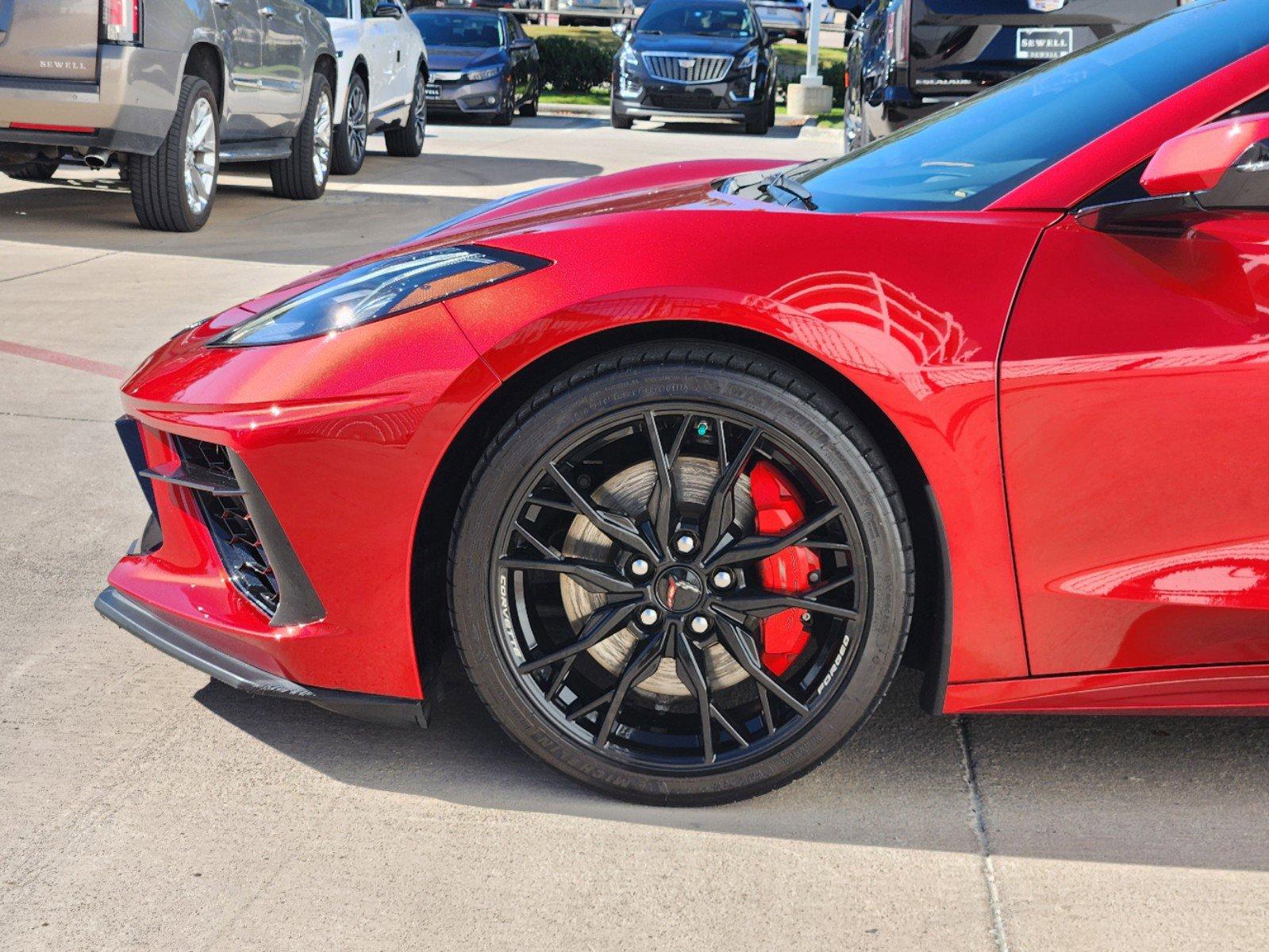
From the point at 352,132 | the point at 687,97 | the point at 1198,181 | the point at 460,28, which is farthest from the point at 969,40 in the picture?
the point at 460,28

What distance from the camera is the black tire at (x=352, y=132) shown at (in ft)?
36.1

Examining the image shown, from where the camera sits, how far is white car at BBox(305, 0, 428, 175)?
1084 centimetres

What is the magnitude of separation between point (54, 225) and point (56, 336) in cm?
289

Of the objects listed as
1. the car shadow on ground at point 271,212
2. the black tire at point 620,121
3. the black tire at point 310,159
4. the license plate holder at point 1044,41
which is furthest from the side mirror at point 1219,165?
the black tire at point 620,121

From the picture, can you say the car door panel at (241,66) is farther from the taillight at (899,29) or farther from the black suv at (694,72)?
the black suv at (694,72)

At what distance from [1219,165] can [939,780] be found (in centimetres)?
113

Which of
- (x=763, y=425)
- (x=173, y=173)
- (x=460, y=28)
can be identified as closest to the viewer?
(x=763, y=425)

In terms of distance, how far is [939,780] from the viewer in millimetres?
2512

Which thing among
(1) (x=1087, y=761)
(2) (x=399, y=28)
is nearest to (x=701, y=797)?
(1) (x=1087, y=761)

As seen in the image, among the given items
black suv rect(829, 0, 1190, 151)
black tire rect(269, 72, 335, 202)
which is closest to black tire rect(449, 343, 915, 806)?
black suv rect(829, 0, 1190, 151)

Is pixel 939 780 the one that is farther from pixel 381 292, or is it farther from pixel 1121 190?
pixel 381 292

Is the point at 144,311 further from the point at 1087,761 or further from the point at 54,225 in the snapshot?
the point at 1087,761

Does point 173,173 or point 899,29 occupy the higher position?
point 899,29

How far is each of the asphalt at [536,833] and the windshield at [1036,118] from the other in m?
0.99
